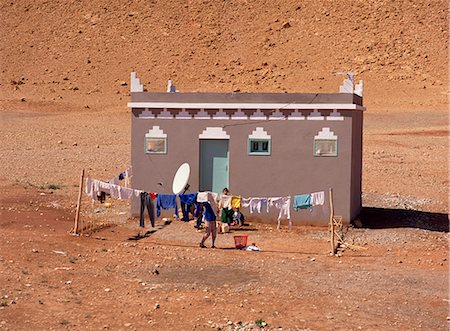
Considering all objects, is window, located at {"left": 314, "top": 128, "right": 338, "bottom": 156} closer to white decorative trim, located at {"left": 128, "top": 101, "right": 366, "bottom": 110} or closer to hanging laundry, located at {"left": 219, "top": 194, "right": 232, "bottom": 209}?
white decorative trim, located at {"left": 128, "top": 101, "right": 366, "bottom": 110}

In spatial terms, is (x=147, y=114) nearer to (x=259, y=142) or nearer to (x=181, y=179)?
(x=181, y=179)

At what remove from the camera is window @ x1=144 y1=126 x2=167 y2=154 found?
21.5m

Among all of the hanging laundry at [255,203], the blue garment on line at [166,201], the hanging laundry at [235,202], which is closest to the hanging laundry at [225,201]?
the hanging laundry at [235,202]

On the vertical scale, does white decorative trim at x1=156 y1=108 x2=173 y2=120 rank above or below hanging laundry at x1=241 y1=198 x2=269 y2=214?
above

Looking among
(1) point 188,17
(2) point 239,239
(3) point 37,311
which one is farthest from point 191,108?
(1) point 188,17

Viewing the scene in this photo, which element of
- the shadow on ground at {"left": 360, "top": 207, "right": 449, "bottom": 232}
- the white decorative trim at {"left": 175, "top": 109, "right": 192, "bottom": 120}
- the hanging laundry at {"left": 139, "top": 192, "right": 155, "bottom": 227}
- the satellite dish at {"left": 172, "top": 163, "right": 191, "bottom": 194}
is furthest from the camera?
Result: the shadow on ground at {"left": 360, "top": 207, "right": 449, "bottom": 232}

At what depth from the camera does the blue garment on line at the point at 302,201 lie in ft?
64.8

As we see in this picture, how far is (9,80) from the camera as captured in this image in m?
65.1

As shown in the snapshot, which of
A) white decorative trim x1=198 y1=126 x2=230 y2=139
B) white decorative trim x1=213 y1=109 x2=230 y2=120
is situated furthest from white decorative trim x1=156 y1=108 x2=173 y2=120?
white decorative trim x1=213 y1=109 x2=230 y2=120

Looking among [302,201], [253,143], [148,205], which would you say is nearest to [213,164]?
[253,143]

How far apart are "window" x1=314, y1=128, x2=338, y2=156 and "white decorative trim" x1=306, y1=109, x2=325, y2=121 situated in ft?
1.00

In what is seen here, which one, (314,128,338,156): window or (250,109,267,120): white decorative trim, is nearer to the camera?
(314,128,338,156): window

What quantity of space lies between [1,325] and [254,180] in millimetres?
10507

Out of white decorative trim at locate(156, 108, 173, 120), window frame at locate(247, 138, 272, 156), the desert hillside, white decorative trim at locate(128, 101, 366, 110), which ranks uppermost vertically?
the desert hillside
